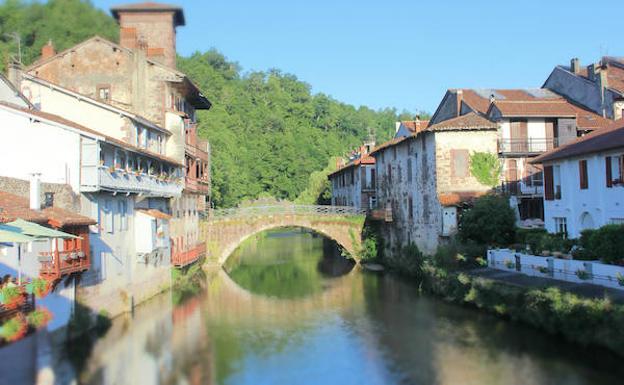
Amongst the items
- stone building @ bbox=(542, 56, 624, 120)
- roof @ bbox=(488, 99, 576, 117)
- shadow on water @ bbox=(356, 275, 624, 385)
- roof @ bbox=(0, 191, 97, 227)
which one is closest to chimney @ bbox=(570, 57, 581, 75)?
stone building @ bbox=(542, 56, 624, 120)

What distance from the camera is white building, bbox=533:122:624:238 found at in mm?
26234

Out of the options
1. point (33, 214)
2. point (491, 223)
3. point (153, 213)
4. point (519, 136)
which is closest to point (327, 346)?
point (33, 214)

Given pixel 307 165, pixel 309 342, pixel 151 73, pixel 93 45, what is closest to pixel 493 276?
pixel 309 342

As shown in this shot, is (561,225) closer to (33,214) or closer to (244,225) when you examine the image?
(244,225)

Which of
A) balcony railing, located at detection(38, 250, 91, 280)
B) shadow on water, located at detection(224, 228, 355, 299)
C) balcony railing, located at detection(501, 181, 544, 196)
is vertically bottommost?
shadow on water, located at detection(224, 228, 355, 299)

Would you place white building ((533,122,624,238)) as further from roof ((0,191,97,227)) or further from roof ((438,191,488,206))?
roof ((0,191,97,227))

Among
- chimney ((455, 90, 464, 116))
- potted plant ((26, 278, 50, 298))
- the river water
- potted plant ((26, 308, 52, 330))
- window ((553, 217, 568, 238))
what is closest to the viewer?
potted plant ((26, 308, 52, 330))

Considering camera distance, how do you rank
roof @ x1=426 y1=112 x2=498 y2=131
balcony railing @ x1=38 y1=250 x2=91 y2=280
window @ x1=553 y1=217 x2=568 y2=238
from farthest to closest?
roof @ x1=426 y1=112 x2=498 y2=131 → window @ x1=553 y1=217 x2=568 y2=238 → balcony railing @ x1=38 y1=250 x2=91 y2=280

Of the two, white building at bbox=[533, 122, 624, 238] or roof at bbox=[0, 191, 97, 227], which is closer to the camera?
roof at bbox=[0, 191, 97, 227]

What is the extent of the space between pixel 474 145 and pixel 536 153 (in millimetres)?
3998

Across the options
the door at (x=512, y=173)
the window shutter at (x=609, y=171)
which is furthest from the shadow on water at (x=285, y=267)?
the window shutter at (x=609, y=171)

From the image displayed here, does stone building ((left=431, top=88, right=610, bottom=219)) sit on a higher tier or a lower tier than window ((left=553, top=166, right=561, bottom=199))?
higher

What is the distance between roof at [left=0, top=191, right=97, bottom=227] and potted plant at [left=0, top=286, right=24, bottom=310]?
6.08ft

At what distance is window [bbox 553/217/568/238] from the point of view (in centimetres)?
3039
